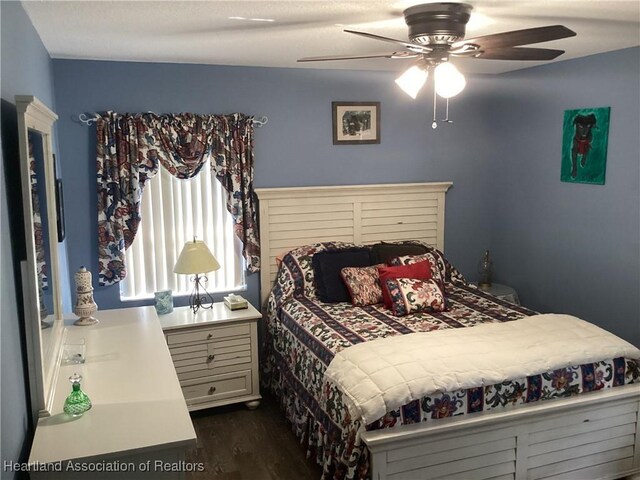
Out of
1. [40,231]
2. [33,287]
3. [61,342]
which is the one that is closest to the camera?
[33,287]

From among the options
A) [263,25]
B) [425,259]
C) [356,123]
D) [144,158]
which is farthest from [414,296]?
[144,158]

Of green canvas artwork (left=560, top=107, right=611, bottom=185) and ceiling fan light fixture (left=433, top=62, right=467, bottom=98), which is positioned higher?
ceiling fan light fixture (left=433, top=62, right=467, bottom=98)

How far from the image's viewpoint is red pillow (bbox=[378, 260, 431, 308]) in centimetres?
375

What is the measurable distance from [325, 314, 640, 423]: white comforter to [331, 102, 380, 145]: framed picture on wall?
187cm

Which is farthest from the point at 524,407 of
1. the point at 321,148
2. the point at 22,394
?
the point at 321,148

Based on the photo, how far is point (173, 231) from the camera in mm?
3975

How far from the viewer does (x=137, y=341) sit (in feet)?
8.90

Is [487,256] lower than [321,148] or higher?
lower

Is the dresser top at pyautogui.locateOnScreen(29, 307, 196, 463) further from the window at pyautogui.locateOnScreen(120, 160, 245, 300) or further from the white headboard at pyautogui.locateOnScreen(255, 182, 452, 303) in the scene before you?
the white headboard at pyautogui.locateOnScreen(255, 182, 452, 303)

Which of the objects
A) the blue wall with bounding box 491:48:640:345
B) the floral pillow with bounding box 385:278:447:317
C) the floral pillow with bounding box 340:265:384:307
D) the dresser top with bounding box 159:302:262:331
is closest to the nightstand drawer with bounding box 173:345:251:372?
the dresser top with bounding box 159:302:262:331

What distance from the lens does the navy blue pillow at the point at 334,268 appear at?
154 inches

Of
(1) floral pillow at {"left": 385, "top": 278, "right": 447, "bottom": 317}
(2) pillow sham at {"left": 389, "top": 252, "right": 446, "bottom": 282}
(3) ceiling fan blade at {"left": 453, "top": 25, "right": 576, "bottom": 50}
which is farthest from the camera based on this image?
(2) pillow sham at {"left": 389, "top": 252, "right": 446, "bottom": 282}

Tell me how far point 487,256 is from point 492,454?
2.37 meters

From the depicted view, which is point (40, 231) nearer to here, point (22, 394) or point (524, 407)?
point (22, 394)
